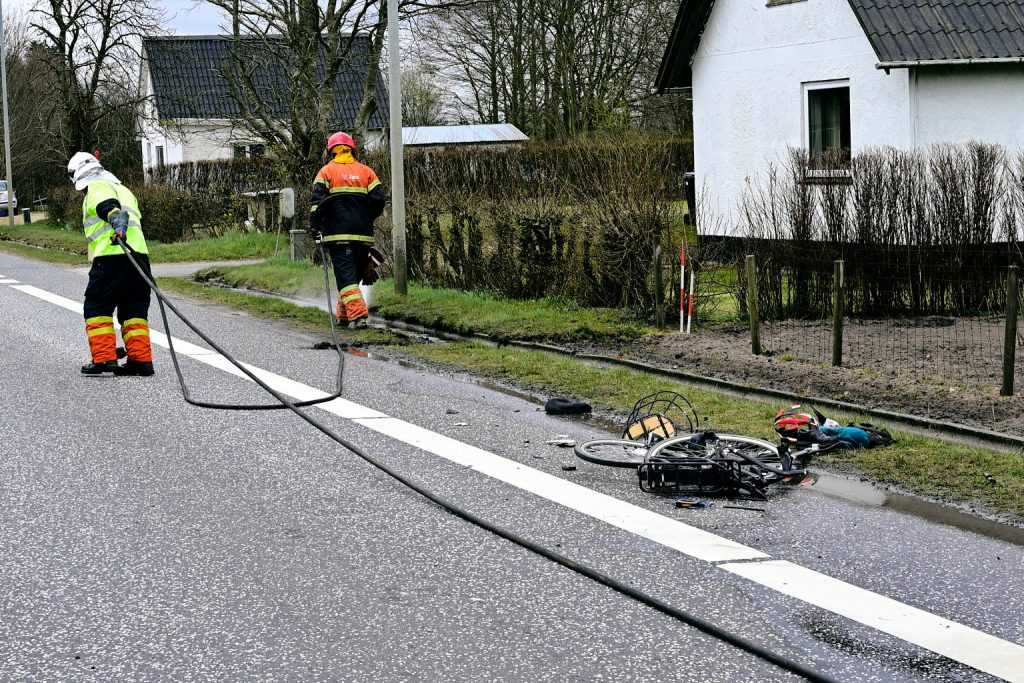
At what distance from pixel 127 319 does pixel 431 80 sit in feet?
163

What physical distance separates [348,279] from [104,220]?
356 cm

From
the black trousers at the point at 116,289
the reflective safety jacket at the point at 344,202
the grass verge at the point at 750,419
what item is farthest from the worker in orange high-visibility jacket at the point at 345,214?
the black trousers at the point at 116,289

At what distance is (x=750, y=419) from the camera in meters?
9.06

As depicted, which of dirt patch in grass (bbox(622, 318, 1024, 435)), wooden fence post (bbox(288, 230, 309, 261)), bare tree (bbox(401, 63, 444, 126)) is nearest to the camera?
dirt patch in grass (bbox(622, 318, 1024, 435))

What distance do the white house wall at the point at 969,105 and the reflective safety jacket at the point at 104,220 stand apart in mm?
10439

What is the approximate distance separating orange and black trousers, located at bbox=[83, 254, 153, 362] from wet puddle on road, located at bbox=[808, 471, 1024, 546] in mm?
6184

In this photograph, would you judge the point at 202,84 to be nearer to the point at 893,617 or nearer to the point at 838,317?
the point at 838,317

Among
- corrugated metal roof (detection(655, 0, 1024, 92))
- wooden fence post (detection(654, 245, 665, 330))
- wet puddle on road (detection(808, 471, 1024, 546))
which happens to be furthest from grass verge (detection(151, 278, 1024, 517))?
corrugated metal roof (detection(655, 0, 1024, 92))

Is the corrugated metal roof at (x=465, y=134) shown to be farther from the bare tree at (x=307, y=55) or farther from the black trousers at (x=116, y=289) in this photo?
the black trousers at (x=116, y=289)

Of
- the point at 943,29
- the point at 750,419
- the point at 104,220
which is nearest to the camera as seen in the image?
the point at 750,419

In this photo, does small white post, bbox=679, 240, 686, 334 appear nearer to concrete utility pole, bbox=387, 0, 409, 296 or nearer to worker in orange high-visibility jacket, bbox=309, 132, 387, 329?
worker in orange high-visibility jacket, bbox=309, 132, 387, 329

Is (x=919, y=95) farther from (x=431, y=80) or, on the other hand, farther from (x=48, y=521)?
(x=431, y=80)

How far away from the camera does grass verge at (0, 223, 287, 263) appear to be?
86.2 ft

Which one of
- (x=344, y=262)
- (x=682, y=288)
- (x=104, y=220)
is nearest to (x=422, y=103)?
(x=344, y=262)
